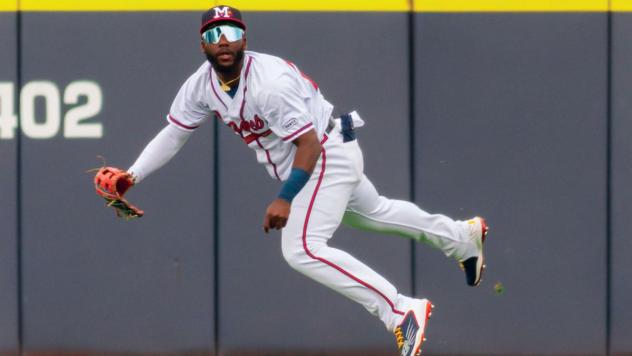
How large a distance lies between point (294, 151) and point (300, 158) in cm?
36

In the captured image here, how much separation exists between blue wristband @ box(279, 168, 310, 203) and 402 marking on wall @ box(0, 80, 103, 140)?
6.98 ft

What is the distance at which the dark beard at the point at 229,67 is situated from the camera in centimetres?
657

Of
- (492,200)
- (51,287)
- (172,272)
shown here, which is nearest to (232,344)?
(172,272)

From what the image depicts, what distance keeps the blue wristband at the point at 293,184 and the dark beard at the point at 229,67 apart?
0.49 meters

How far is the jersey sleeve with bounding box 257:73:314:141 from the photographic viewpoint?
6562 mm

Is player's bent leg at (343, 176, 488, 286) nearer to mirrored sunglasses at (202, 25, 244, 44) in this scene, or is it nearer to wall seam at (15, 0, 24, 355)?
mirrored sunglasses at (202, 25, 244, 44)

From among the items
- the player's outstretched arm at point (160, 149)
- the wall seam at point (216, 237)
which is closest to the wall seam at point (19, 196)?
the wall seam at point (216, 237)

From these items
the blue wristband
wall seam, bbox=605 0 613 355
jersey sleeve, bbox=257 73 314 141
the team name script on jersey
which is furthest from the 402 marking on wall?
wall seam, bbox=605 0 613 355

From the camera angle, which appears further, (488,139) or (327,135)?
(488,139)

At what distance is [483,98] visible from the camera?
8.45m

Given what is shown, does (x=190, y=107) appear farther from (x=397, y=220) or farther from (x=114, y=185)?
(x=397, y=220)
